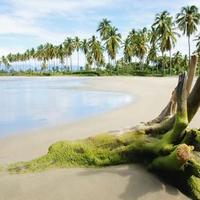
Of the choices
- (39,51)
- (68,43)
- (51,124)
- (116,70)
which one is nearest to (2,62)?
(39,51)

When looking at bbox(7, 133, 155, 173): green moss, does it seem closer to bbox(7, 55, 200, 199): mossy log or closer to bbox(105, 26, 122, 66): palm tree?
bbox(7, 55, 200, 199): mossy log

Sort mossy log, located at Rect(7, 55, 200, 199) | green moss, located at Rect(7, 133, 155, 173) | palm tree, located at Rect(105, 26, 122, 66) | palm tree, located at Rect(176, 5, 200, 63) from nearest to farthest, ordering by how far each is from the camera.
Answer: mossy log, located at Rect(7, 55, 200, 199)
green moss, located at Rect(7, 133, 155, 173)
palm tree, located at Rect(176, 5, 200, 63)
palm tree, located at Rect(105, 26, 122, 66)

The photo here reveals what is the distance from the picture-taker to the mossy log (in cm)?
349

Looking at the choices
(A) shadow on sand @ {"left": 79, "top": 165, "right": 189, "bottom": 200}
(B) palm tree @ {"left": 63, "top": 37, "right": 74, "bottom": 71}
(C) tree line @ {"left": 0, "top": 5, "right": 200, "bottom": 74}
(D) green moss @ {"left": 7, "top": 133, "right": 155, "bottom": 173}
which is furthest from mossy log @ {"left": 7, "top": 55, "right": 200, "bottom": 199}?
(B) palm tree @ {"left": 63, "top": 37, "right": 74, "bottom": 71}

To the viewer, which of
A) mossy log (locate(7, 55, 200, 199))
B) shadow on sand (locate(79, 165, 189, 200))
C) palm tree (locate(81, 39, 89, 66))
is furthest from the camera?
palm tree (locate(81, 39, 89, 66))

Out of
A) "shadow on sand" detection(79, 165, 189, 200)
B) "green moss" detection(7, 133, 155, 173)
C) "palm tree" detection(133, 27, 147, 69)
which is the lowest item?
"shadow on sand" detection(79, 165, 189, 200)

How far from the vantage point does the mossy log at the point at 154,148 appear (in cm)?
349

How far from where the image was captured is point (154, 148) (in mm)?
3930

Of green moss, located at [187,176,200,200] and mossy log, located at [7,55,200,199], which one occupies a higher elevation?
mossy log, located at [7,55,200,199]

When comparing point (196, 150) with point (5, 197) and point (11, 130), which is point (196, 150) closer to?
point (5, 197)

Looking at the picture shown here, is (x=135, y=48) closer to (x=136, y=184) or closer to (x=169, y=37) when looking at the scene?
(x=169, y=37)

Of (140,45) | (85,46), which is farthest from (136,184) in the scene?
(85,46)

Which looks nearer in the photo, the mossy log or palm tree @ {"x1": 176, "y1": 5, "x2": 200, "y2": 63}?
the mossy log

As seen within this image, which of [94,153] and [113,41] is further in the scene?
[113,41]
